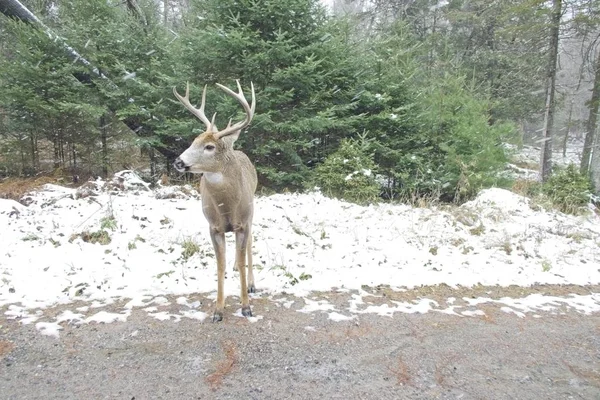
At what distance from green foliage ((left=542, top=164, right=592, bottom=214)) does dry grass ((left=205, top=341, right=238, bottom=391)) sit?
962cm

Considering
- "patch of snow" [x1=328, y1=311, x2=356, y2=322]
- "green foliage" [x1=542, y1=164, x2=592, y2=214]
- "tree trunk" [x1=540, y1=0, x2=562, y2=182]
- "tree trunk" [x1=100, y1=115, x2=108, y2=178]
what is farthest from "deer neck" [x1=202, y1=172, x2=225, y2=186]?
"tree trunk" [x1=540, y1=0, x2=562, y2=182]

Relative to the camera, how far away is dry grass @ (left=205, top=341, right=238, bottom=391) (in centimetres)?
290

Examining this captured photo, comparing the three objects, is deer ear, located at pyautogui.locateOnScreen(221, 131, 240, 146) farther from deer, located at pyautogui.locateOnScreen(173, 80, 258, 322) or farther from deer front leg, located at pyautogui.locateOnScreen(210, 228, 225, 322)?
deer front leg, located at pyautogui.locateOnScreen(210, 228, 225, 322)

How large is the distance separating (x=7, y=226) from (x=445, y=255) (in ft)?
23.2

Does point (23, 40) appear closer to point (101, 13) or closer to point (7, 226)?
point (101, 13)

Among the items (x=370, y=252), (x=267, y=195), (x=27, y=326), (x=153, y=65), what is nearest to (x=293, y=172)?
(x=267, y=195)

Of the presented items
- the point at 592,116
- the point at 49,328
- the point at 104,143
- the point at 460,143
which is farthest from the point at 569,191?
the point at 104,143

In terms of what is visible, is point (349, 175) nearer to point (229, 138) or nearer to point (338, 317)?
point (338, 317)

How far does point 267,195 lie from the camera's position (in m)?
9.21

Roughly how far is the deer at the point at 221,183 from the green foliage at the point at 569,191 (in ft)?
29.9

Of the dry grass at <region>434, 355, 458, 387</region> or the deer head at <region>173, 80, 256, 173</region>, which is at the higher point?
the deer head at <region>173, 80, 256, 173</region>

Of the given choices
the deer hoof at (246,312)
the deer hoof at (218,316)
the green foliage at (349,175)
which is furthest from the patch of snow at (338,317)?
the green foliage at (349,175)

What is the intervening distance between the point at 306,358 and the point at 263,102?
23.3 feet

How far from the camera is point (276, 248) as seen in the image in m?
5.87
